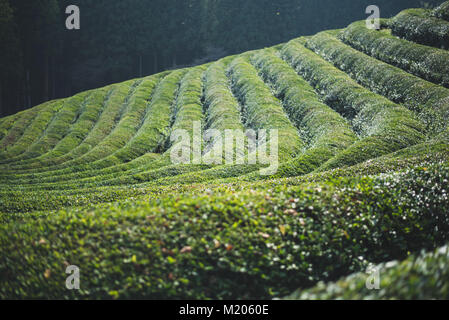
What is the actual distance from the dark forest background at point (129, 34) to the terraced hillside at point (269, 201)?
37.3 metres

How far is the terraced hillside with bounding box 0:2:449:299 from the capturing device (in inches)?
241

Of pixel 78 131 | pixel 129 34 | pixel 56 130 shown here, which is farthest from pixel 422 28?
pixel 129 34

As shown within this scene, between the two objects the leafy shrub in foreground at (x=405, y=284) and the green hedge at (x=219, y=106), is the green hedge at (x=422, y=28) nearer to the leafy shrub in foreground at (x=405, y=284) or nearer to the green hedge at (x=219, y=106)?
the green hedge at (x=219, y=106)

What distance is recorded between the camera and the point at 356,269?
6961 millimetres

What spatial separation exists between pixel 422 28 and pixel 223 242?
32204 mm

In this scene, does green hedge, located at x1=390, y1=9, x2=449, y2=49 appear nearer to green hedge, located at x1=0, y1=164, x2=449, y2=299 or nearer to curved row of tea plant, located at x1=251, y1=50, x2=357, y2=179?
curved row of tea plant, located at x1=251, y1=50, x2=357, y2=179

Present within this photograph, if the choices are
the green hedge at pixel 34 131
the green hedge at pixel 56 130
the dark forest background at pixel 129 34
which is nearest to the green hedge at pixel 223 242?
the green hedge at pixel 56 130

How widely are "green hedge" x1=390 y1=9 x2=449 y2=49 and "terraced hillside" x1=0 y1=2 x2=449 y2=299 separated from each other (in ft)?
0.50

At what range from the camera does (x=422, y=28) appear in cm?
2969

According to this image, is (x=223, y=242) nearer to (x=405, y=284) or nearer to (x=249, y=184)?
(x=405, y=284)

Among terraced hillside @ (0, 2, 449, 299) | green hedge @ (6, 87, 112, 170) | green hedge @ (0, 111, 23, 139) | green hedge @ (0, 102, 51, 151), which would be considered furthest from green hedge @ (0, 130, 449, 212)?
green hedge @ (0, 111, 23, 139)

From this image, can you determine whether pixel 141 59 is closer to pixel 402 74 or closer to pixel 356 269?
pixel 402 74
